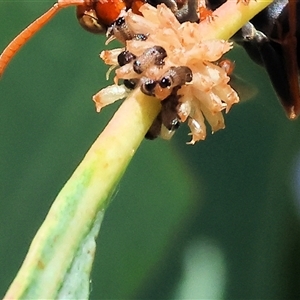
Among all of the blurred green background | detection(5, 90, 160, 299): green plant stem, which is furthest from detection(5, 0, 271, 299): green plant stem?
the blurred green background

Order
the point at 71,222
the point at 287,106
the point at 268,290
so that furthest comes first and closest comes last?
1. the point at 268,290
2. the point at 287,106
3. the point at 71,222

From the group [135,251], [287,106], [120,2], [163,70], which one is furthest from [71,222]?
[135,251]

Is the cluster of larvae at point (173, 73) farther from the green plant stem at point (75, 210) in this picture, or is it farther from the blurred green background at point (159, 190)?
the blurred green background at point (159, 190)

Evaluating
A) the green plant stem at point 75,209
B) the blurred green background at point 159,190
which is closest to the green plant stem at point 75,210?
the green plant stem at point 75,209

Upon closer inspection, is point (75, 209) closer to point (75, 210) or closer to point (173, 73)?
point (75, 210)

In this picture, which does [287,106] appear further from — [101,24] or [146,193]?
[146,193]
